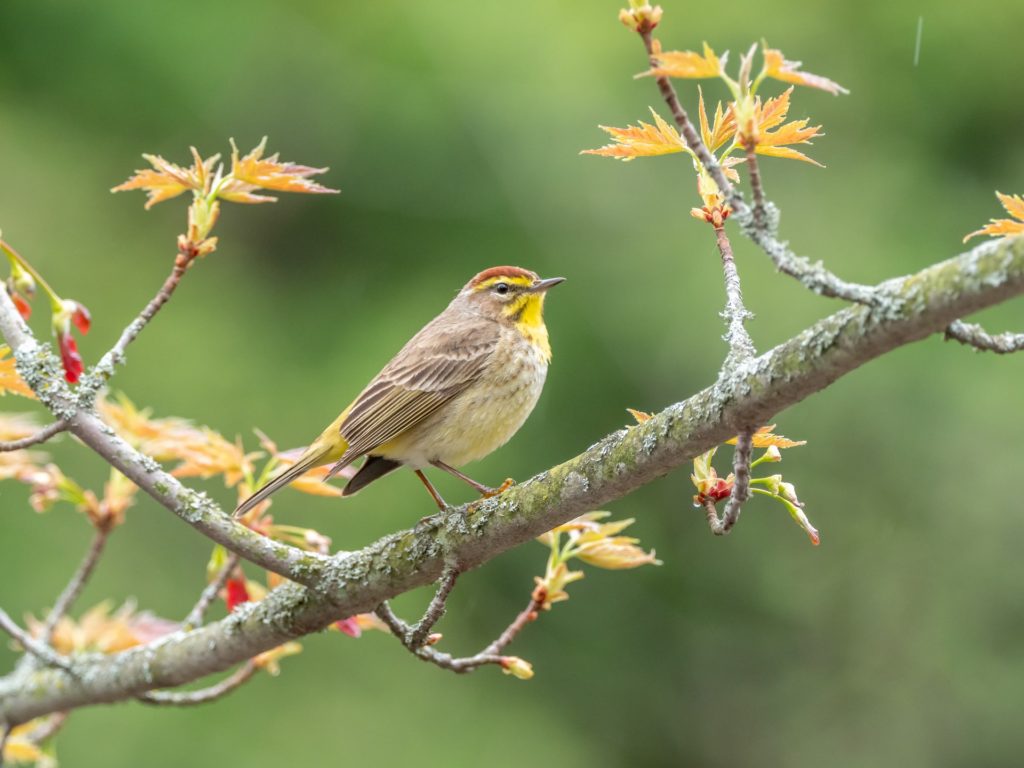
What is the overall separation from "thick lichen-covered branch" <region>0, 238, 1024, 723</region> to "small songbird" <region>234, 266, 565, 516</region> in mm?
762

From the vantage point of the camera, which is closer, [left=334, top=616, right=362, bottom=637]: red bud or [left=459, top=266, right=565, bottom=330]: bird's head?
[left=334, top=616, right=362, bottom=637]: red bud

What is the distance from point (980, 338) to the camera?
206cm

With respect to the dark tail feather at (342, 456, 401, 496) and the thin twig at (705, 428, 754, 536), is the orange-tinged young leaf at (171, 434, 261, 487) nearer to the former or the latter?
the dark tail feather at (342, 456, 401, 496)

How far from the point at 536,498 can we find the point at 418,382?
1821 mm

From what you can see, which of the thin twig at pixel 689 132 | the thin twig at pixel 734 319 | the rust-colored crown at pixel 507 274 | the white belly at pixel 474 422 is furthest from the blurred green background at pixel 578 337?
the thin twig at pixel 689 132

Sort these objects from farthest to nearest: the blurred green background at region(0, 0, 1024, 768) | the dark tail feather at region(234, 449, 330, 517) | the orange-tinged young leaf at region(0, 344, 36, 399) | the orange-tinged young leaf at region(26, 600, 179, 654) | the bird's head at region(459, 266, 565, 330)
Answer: the blurred green background at region(0, 0, 1024, 768) → the bird's head at region(459, 266, 565, 330) → the orange-tinged young leaf at region(26, 600, 179, 654) → the dark tail feather at region(234, 449, 330, 517) → the orange-tinged young leaf at region(0, 344, 36, 399)

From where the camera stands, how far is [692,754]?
9.30 metres

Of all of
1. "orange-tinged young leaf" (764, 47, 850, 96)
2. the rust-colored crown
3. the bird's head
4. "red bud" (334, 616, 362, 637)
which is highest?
the rust-colored crown

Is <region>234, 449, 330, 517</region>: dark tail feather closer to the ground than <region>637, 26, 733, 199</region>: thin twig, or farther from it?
closer to the ground

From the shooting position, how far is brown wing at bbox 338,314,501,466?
161 inches

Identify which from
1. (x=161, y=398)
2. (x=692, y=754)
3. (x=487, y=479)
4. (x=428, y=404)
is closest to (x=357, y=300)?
(x=161, y=398)

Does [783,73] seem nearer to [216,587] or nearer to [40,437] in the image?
[40,437]

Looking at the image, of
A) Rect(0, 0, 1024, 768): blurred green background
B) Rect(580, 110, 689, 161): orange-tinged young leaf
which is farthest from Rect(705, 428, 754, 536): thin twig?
Rect(0, 0, 1024, 768): blurred green background

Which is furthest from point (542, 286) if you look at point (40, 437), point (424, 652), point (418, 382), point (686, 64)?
point (686, 64)
